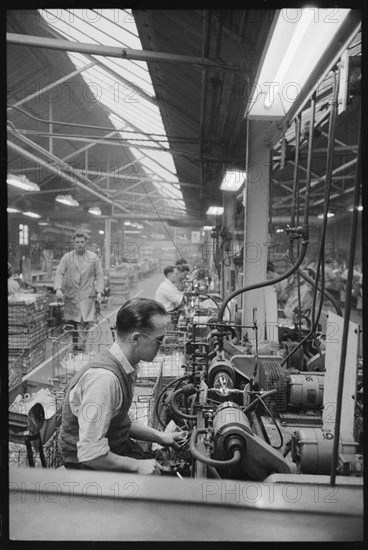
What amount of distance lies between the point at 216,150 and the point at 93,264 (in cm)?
253

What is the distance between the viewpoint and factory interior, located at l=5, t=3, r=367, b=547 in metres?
1.23

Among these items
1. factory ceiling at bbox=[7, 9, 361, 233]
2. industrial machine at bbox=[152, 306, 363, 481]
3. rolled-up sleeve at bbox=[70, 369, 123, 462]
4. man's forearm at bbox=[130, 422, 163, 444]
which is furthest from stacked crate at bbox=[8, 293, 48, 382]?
rolled-up sleeve at bbox=[70, 369, 123, 462]

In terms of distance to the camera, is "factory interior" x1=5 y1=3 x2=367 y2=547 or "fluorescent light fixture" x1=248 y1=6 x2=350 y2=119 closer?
"factory interior" x1=5 y1=3 x2=367 y2=547

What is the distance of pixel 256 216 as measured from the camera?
12.7ft

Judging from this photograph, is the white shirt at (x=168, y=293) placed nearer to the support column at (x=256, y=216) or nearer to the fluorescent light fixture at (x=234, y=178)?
the support column at (x=256, y=216)

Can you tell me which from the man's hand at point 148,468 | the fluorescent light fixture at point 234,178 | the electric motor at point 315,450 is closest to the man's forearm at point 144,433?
the man's hand at point 148,468

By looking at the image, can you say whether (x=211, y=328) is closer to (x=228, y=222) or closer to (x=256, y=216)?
(x=256, y=216)

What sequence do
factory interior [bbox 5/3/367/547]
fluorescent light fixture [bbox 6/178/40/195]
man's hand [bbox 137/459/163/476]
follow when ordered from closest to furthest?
1. factory interior [bbox 5/3/367/547]
2. man's hand [bbox 137/459/163/476]
3. fluorescent light fixture [bbox 6/178/40/195]

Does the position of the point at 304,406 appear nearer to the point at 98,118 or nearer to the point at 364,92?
the point at 364,92

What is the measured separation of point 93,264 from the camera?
329cm

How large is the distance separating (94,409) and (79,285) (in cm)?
194

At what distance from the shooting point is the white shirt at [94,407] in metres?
1.47

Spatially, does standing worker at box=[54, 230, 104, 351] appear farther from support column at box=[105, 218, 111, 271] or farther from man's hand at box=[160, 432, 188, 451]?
man's hand at box=[160, 432, 188, 451]

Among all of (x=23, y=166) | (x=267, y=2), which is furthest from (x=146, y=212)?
(x=267, y=2)
